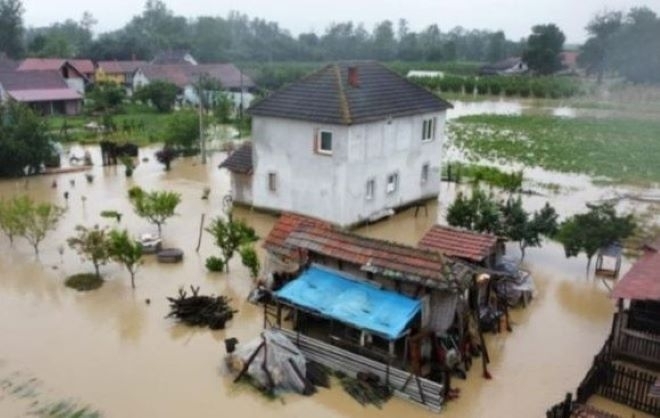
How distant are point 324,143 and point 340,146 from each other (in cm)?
87

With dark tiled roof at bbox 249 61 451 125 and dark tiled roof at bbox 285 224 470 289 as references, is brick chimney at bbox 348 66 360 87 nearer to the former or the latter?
dark tiled roof at bbox 249 61 451 125

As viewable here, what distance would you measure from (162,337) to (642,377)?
1065 cm

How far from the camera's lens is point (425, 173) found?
26.6 m

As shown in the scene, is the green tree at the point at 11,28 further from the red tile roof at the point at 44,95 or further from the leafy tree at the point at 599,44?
the leafy tree at the point at 599,44

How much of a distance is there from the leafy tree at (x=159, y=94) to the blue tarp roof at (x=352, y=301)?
43.3m

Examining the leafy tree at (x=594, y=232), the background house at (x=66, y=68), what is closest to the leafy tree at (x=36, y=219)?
the leafy tree at (x=594, y=232)

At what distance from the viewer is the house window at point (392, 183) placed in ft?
79.8

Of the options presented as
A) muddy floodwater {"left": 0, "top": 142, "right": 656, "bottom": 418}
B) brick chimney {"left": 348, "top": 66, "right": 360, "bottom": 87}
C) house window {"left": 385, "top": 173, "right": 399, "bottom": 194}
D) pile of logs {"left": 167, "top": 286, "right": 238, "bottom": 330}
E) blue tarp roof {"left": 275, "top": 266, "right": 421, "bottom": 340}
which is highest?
brick chimney {"left": 348, "top": 66, "right": 360, "bottom": 87}

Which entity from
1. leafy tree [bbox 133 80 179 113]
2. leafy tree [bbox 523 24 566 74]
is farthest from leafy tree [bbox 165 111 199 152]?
leafy tree [bbox 523 24 566 74]

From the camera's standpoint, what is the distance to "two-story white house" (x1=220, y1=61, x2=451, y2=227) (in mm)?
22188

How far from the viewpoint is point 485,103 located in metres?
71.6

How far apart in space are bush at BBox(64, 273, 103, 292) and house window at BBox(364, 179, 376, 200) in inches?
398

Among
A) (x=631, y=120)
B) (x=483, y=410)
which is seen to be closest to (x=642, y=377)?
(x=483, y=410)

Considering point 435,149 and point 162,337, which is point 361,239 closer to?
point 162,337
